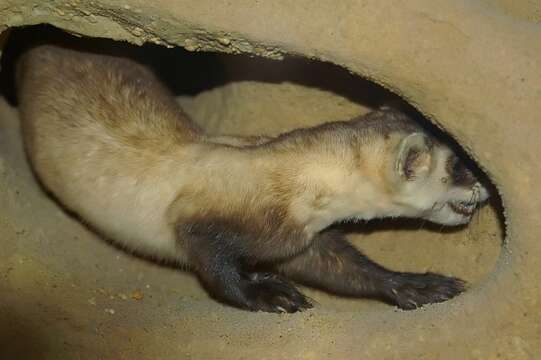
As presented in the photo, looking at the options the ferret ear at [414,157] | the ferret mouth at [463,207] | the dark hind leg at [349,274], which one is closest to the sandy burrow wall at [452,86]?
the ferret ear at [414,157]

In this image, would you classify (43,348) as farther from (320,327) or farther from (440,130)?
(440,130)

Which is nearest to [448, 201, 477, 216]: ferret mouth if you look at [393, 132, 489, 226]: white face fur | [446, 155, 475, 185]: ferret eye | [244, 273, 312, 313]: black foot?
[393, 132, 489, 226]: white face fur

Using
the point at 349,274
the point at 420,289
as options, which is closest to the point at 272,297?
the point at 349,274

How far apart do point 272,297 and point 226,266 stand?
0.85ft

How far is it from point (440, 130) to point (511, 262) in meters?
0.63

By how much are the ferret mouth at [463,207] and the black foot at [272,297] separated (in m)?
0.73

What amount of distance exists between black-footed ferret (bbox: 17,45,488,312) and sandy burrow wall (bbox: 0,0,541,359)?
12.9 inches

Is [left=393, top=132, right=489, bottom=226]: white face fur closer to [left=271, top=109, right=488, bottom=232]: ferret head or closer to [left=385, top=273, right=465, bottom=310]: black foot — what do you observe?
[left=271, top=109, right=488, bottom=232]: ferret head

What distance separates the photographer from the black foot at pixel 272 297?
3201 millimetres

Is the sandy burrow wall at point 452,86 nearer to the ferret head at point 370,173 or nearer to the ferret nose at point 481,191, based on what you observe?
the ferret head at point 370,173

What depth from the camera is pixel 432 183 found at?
3049 mm

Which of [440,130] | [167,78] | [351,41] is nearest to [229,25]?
[351,41]

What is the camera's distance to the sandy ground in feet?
9.29

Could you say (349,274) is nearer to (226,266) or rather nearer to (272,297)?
(272,297)
